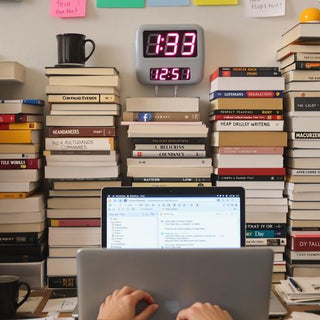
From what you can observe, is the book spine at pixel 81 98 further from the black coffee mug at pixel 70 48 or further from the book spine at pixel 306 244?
the book spine at pixel 306 244

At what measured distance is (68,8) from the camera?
1873 millimetres

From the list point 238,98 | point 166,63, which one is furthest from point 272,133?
point 166,63

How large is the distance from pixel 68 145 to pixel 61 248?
374 mm

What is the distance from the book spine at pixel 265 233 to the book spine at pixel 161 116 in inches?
18.1

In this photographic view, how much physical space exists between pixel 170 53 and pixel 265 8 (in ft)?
1.37

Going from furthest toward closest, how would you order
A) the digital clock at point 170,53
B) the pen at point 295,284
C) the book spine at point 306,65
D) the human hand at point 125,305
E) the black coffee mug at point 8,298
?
the digital clock at point 170,53, the book spine at point 306,65, the pen at point 295,284, the black coffee mug at point 8,298, the human hand at point 125,305

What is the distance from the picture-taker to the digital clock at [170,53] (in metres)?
1.83

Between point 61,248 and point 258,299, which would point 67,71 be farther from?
point 258,299

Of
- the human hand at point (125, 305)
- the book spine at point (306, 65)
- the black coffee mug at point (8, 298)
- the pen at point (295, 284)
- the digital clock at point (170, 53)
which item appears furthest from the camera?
the digital clock at point (170, 53)

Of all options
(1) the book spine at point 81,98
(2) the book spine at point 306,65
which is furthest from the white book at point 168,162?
(2) the book spine at point 306,65

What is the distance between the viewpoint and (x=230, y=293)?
98 cm

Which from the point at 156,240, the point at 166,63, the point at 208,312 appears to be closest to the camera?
the point at 208,312

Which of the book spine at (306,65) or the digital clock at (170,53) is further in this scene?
the digital clock at (170,53)

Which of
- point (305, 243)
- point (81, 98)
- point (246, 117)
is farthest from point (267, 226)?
point (81, 98)
